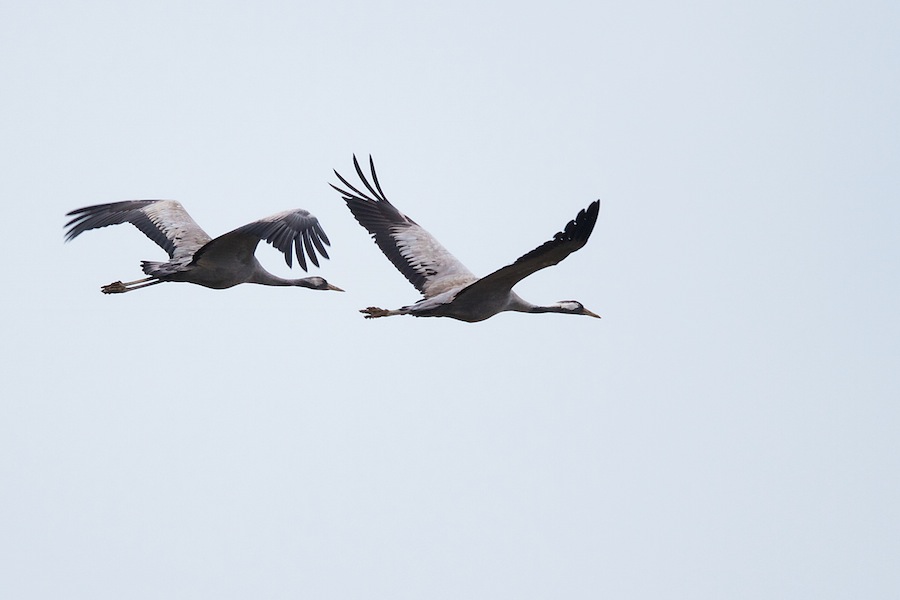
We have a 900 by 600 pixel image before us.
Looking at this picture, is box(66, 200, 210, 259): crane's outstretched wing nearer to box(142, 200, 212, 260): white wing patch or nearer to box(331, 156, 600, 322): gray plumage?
box(142, 200, 212, 260): white wing patch

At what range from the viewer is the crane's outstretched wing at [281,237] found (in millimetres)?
16906

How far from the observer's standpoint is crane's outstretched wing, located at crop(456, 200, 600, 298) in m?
14.5

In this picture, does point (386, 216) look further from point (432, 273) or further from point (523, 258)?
point (523, 258)

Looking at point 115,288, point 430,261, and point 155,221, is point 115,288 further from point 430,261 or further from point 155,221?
point 430,261

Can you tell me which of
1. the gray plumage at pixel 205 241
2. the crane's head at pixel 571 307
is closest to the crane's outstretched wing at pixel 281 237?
the gray plumage at pixel 205 241

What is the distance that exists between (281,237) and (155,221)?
3081mm

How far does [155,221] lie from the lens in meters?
19.3

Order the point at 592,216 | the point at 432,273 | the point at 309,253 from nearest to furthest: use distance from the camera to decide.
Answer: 1. the point at 592,216
2. the point at 309,253
3. the point at 432,273

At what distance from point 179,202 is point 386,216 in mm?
2764

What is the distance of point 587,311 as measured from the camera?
1898cm

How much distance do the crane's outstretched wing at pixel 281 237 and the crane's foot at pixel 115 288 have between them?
2.28 metres

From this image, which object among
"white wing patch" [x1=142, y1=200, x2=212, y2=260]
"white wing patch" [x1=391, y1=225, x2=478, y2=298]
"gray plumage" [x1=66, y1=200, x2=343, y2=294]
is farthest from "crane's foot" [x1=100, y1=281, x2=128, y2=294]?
"white wing patch" [x1=391, y1=225, x2=478, y2=298]

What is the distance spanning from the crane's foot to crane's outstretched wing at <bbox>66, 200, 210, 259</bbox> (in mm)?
783

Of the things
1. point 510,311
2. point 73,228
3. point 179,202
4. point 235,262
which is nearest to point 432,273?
point 510,311
